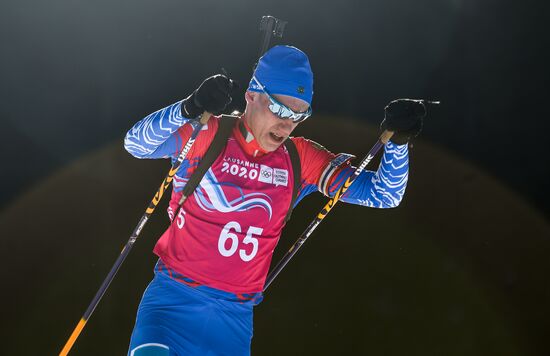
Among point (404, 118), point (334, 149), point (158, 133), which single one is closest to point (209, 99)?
point (158, 133)

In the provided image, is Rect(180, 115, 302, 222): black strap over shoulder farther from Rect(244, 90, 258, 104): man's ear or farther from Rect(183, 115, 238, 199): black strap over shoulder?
Rect(244, 90, 258, 104): man's ear

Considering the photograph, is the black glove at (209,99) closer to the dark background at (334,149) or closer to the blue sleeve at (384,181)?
the blue sleeve at (384,181)

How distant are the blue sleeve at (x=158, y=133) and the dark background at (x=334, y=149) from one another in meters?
1.54

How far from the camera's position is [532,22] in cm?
318

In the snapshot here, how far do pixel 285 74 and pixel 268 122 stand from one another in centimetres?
19

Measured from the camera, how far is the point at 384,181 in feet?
5.97

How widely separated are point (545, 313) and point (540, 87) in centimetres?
164

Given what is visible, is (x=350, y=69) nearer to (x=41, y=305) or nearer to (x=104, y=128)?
(x=104, y=128)

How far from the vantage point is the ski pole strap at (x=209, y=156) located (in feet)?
5.57

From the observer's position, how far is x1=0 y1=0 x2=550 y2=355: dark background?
10.2 feet

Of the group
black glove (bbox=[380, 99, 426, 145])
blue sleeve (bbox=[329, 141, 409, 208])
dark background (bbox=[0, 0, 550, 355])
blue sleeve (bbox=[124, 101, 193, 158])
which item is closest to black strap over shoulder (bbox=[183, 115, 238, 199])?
blue sleeve (bbox=[124, 101, 193, 158])

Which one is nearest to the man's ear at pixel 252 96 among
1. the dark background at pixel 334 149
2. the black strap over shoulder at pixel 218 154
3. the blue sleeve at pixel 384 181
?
the black strap over shoulder at pixel 218 154

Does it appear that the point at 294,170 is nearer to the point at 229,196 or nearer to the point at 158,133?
the point at 229,196

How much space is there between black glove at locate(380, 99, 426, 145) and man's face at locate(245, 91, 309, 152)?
0.32 meters
